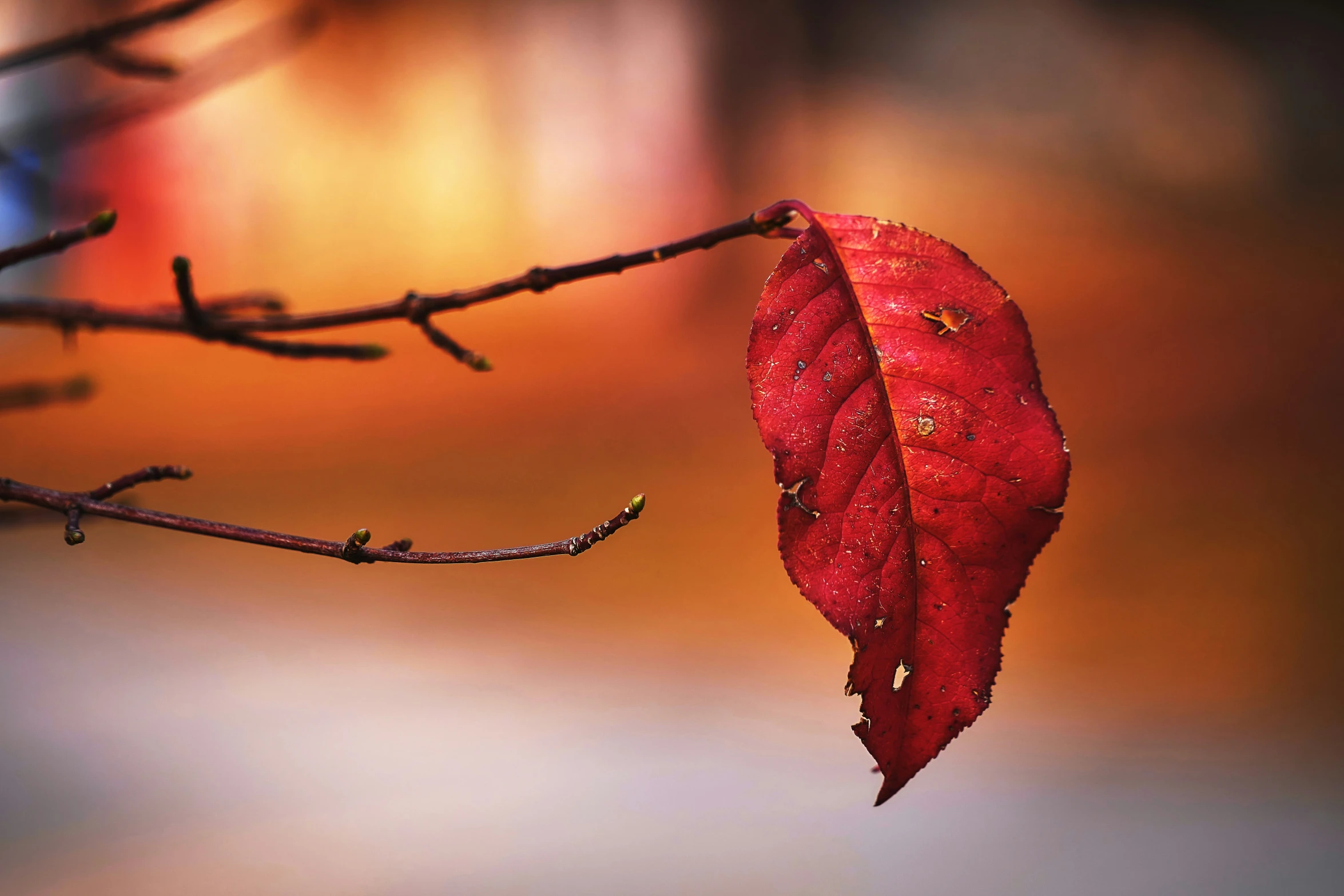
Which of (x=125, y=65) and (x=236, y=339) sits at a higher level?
(x=125, y=65)

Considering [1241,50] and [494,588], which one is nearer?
[494,588]

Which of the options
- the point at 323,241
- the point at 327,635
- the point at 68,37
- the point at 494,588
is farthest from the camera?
the point at 323,241

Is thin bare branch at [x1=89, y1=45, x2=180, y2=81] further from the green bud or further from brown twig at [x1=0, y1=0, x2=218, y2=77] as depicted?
the green bud

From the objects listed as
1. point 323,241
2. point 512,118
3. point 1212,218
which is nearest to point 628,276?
point 512,118

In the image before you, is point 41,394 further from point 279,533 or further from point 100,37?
point 279,533

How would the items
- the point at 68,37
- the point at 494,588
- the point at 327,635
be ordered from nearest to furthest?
1. the point at 68,37
2. the point at 327,635
3. the point at 494,588

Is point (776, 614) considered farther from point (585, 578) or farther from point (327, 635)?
point (327, 635)

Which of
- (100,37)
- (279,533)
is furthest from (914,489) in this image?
(100,37)
